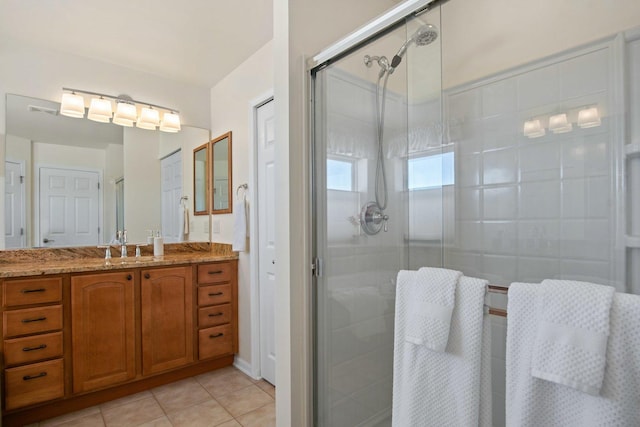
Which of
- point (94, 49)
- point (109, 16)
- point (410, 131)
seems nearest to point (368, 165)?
point (410, 131)

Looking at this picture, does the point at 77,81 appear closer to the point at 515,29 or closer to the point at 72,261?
the point at 72,261

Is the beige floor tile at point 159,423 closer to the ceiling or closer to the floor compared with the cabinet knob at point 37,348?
closer to the floor

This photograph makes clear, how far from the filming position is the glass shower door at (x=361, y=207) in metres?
1.45

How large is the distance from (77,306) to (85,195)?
0.99 meters

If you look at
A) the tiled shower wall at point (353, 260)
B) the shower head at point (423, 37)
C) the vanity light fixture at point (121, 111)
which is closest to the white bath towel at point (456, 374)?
the tiled shower wall at point (353, 260)

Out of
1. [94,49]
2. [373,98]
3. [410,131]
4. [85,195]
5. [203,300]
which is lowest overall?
[203,300]

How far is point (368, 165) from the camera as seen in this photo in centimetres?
155

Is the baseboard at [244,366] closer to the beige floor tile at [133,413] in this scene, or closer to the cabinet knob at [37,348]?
the beige floor tile at [133,413]

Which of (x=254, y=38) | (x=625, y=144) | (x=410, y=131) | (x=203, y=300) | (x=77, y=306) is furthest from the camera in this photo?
(x=203, y=300)

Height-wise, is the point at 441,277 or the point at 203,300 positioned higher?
the point at 441,277

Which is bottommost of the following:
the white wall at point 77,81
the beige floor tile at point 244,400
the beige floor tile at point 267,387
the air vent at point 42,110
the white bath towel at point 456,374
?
the beige floor tile at point 267,387

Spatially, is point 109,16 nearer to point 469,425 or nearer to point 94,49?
point 94,49

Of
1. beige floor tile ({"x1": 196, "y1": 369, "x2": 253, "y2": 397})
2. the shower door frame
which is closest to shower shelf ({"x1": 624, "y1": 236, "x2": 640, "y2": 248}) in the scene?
the shower door frame

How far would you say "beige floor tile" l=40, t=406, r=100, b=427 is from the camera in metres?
1.97
